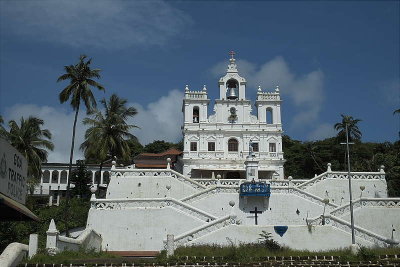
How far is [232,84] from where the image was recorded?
5228 centimetres

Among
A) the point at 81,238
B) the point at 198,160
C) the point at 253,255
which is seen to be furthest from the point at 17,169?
the point at 198,160

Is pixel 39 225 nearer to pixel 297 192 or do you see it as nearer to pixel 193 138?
pixel 193 138

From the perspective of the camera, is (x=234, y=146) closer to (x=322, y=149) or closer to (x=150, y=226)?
(x=150, y=226)

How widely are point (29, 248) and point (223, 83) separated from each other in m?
34.3

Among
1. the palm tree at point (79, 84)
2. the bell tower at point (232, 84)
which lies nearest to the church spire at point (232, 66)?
the bell tower at point (232, 84)

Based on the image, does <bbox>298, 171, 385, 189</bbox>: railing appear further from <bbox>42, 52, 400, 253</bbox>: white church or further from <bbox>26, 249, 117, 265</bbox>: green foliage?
<bbox>26, 249, 117, 265</bbox>: green foliage

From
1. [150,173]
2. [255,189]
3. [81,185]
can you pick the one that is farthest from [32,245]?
[81,185]

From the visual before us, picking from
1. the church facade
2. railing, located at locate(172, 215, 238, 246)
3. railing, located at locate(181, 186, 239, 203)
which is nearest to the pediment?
the church facade

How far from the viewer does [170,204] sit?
30219mm

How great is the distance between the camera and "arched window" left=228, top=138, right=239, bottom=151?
162ft

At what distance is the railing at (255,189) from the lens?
3338 cm

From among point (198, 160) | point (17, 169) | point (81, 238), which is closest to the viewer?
point (17, 169)

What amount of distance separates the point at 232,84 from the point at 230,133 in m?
6.15

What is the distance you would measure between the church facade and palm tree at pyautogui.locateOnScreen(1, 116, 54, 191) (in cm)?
1398
